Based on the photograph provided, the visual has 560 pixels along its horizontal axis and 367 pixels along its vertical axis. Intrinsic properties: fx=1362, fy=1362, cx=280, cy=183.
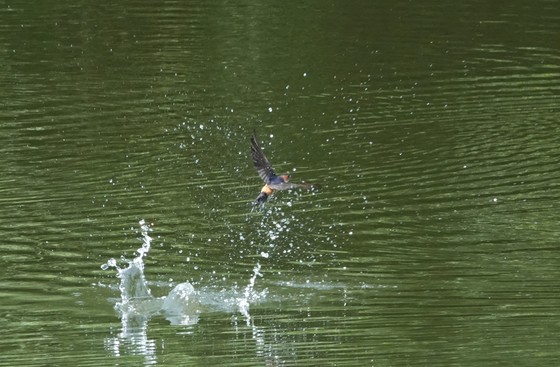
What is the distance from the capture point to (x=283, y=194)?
17.3 meters

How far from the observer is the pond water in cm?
1198

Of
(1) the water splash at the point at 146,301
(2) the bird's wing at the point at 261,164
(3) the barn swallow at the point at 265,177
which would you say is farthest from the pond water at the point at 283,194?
(2) the bird's wing at the point at 261,164

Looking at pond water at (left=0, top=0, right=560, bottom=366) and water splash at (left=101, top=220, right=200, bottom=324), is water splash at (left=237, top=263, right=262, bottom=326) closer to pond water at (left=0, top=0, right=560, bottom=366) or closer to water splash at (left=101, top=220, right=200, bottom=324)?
pond water at (left=0, top=0, right=560, bottom=366)

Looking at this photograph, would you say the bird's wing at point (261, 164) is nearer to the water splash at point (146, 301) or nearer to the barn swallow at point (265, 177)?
the barn swallow at point (265, 177)

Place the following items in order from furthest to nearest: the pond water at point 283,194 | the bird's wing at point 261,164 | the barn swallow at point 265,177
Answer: the bird's wing at point 261,164 < the barn swallow at point 265,177 < the pond water at point 283,194

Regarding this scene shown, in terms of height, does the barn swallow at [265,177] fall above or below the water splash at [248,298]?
above

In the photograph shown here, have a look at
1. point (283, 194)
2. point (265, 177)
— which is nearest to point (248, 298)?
point (265, 177)

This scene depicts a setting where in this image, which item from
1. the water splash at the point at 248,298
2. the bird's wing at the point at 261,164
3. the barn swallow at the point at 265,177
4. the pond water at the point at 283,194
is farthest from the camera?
the water splash at the point at 248,298

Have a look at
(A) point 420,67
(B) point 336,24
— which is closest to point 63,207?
(A) point 420,67

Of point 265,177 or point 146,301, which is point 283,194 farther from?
point 265,177

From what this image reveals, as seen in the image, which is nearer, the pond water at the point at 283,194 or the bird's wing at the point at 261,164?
the pond water at the point at 283,194

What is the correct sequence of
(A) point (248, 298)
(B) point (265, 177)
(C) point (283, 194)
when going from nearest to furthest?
(B) point (265, 177) < (A) point (248, 298) < (C) point (283, 194)

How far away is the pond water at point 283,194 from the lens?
12.0 m

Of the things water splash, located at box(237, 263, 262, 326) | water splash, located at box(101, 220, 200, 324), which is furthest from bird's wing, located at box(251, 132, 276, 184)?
water splash, located at box(101, 220, 200, 324)
